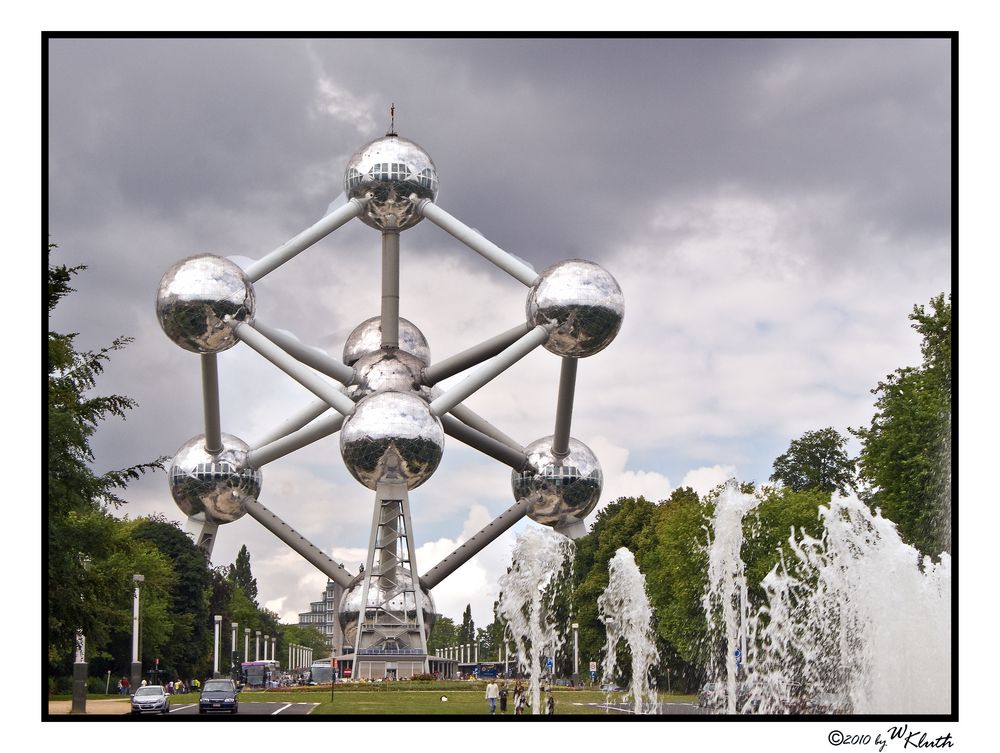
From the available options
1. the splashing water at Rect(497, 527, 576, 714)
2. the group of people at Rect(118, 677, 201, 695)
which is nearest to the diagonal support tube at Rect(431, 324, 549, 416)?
the splashing water at Rect(497, 527, 576, 714)

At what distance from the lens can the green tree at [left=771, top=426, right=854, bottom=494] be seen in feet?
170

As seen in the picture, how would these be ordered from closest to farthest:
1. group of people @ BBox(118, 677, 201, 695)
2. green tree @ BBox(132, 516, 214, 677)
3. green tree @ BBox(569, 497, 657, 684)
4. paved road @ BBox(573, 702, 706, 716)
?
paved road @ BBox(573, 702, 706, 716), group of people @ BBox(118, 677, 201, 695), green tree @ BBox(569, 497, 657, 684), green tree @ BBox(132, 516, 214, 677)

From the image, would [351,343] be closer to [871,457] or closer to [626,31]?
[871,457]

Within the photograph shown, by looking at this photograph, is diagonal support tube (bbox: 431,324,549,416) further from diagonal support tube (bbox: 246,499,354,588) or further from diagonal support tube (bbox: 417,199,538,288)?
diagonal support tube (bbox: 246,499,354,588)

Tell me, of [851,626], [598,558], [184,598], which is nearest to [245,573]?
[184,598]

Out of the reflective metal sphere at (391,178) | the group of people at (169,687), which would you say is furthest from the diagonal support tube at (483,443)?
the group of people at (169,687)

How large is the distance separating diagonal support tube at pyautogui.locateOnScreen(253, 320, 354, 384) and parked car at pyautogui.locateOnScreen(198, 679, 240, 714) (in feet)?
18.9

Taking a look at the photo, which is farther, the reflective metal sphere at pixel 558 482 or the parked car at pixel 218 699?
the reflective metal sphere at pixel 558 482

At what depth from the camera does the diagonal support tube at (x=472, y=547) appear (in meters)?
29.4

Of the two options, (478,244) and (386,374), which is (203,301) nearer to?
(386,374)

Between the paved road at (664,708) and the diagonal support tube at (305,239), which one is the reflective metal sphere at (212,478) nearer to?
the diagonal support tube at (305,239)

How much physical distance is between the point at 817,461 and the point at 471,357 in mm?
28720

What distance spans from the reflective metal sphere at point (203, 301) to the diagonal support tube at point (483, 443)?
4.15 metres

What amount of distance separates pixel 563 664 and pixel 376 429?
27.4m
